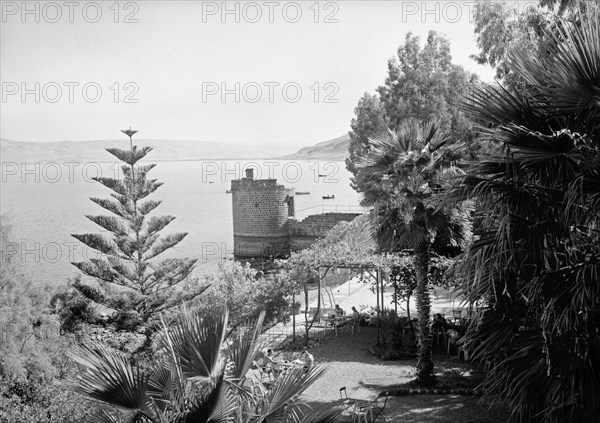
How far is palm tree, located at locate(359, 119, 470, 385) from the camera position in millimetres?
9844

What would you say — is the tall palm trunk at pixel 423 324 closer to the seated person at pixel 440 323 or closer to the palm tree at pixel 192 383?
the seated person at pixel 440 323

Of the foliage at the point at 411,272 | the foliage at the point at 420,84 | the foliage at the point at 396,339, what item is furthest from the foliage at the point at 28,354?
the foliage at the point at 420,84

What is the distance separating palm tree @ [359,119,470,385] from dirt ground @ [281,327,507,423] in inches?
26.8

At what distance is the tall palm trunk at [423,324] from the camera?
10047 millimetres

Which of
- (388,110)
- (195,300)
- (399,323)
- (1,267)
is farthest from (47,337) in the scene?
(388,110)

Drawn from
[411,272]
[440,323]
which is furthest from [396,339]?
[411,272]

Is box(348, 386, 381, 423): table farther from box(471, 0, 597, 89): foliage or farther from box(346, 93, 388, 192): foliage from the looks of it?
box(346, 93, 388, 192): foliage

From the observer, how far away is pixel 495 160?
5.45m

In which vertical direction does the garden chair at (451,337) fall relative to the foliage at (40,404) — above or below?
above

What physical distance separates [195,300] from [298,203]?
75810mm

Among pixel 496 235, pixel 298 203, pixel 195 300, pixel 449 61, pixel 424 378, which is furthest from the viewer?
pixel 298 203

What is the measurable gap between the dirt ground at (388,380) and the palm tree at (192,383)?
10.1ft

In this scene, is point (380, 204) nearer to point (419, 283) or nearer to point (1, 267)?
point (419, 283)

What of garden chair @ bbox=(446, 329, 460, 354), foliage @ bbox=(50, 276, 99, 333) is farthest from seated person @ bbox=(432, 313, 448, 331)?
foliage @ bbox=(50, 276, 99, 333)
